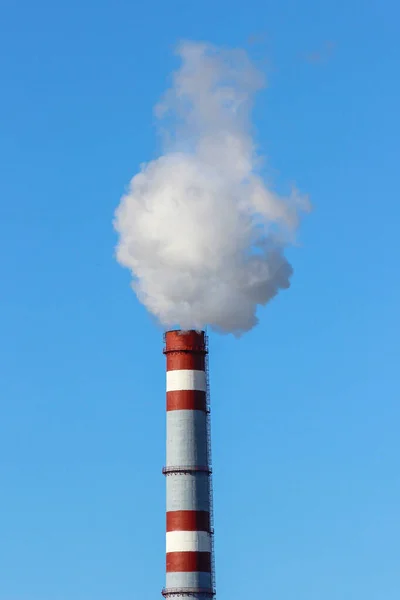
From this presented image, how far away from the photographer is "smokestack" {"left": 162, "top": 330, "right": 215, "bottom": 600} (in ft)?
194

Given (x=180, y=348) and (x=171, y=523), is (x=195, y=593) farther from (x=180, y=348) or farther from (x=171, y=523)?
(x=180, y=348)

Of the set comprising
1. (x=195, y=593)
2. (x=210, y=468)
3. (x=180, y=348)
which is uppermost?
(x=180, y=348)

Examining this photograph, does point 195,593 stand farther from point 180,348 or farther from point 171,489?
point 180,348

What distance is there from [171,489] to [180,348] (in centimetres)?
525

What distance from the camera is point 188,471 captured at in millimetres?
59844

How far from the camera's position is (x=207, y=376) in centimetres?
6116

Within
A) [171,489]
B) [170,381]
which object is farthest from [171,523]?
[170,381]

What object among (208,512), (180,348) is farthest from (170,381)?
(208,512)

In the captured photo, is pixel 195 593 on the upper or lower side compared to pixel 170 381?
lower

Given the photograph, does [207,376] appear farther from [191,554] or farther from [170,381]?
[191,554]

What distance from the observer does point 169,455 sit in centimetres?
6031

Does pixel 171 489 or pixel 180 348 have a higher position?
pixel 180 348

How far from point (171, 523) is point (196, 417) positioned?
157 inches

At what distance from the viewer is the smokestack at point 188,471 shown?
59.1 m
